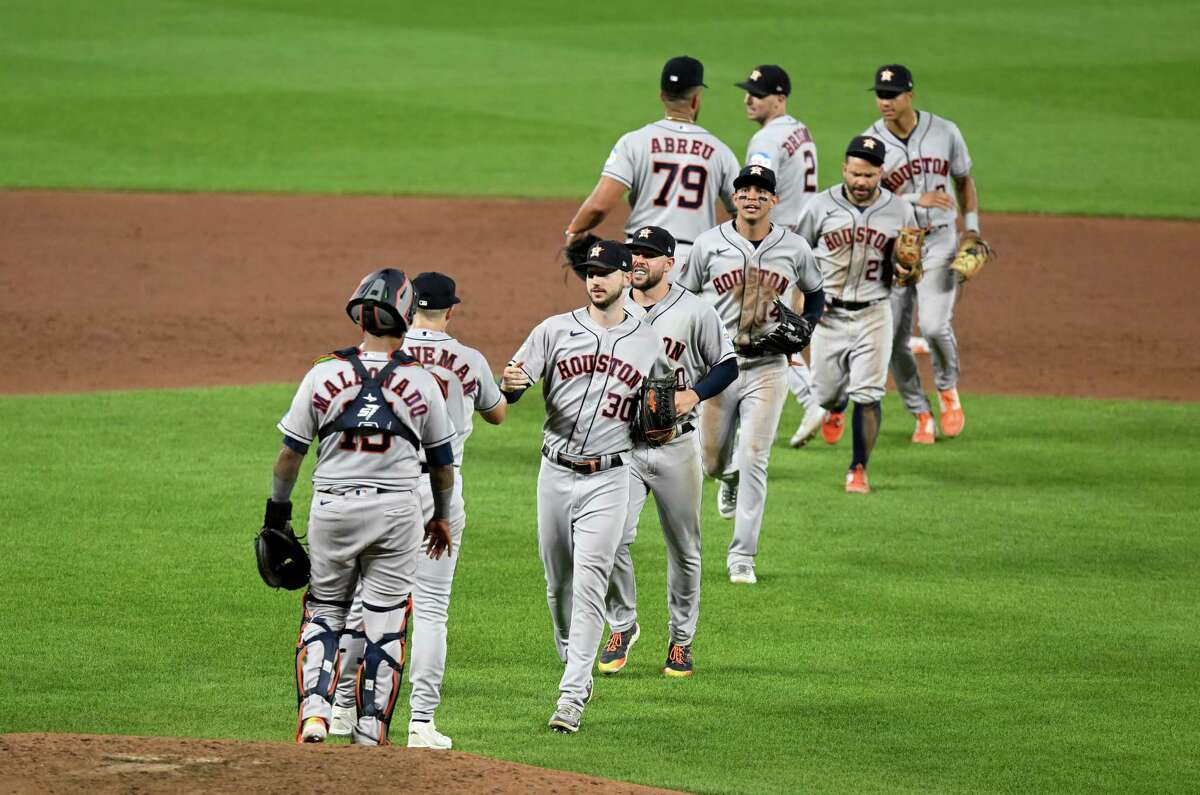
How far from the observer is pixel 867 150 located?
1090cm

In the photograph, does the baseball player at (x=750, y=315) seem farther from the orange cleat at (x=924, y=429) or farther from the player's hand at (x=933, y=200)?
the orange cleat at (x=924, y=429)

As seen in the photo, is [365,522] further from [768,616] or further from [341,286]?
[341,286]

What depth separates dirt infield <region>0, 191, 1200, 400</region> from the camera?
15453 millimetres

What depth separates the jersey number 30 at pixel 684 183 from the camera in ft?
34.3

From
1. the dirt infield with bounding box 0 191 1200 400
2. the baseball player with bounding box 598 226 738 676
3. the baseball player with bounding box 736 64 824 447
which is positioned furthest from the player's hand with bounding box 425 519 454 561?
the dirt infield with bounding box 0 191 1200 400

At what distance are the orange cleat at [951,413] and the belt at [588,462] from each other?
6.22 meters

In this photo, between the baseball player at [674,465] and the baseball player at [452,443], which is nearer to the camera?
the baseball player at [452,443]

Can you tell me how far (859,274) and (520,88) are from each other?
66.5ft

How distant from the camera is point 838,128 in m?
28.1

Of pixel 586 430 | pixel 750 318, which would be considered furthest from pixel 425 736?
pixel 750 318

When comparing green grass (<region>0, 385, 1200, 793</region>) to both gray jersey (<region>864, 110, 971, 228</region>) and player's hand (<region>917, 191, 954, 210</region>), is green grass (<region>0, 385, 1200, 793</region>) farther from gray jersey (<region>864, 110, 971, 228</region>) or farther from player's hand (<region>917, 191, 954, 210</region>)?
gray jersey (<region>864, 110, 971, 228</region>)

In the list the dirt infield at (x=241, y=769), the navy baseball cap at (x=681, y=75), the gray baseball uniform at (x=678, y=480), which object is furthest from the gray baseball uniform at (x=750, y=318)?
the dirt infield at (x=241, y=769)

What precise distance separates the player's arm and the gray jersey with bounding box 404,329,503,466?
2.61m

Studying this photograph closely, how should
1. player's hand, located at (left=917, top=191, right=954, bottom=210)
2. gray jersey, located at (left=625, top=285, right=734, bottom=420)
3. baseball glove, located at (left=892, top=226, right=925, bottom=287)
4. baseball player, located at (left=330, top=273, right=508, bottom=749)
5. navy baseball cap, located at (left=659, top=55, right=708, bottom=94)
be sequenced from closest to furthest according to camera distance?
baseball player, located at (left=330, top=273, right=508, bottom=749) → gray jersey, located at (left=625, top=285, right=734, bottom=420) → navy baseball cap, located at (left=659, top=55, right=708, bottom=94) → baseball glove, located at (left=892, top=226, right=925, bottom=287) → player's hand, located at (left=917, top=191, right=954, bottom=210)
